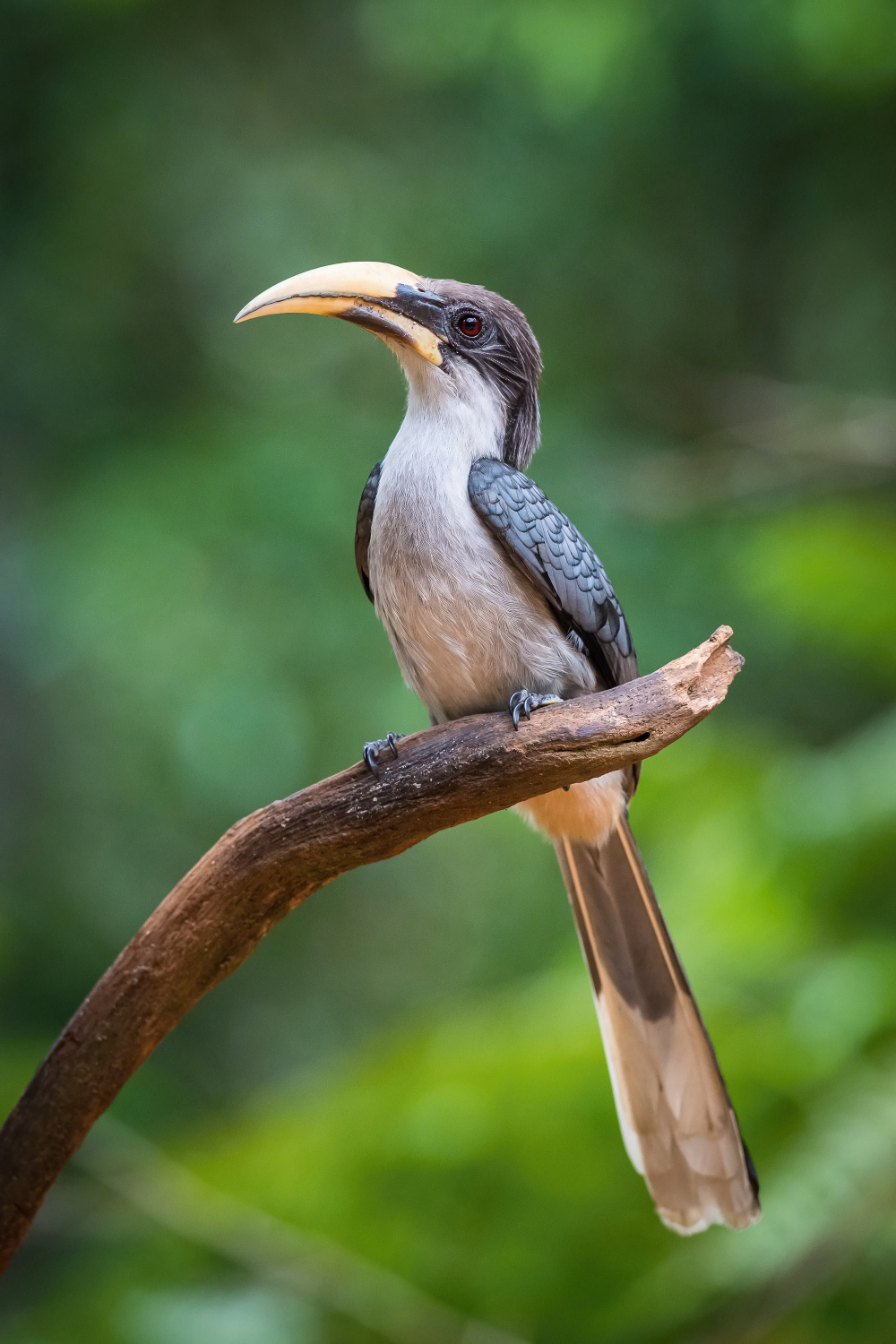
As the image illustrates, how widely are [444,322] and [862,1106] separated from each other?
2.41 metres

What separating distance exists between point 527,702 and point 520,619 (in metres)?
0.23

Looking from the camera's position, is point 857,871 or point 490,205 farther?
point 490,205

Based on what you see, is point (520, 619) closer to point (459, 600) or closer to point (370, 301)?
point (459, 600)

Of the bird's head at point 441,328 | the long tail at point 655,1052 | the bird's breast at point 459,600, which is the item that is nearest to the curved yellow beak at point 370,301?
the bird's head at point 441,328

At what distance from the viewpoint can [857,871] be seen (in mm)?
4086

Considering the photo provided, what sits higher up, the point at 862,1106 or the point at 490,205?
the point at 490,205

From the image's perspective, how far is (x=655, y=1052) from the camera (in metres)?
2.69

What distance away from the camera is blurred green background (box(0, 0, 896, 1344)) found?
504 cm

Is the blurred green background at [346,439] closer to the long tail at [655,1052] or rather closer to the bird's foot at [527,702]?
the long tail at [655,1052]

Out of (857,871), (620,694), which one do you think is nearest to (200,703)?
(857,871)

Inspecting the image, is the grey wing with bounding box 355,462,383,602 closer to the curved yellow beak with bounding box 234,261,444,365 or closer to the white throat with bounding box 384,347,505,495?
the white throat with bounding box 384,347,505,495

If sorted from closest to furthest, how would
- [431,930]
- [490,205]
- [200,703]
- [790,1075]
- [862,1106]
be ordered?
[862,1106] < [790,1075] < [200,703] < [490,205] < [431,930]

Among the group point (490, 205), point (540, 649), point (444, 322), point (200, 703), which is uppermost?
point (490, 205)

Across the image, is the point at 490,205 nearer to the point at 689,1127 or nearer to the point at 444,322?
the point at 444,322
